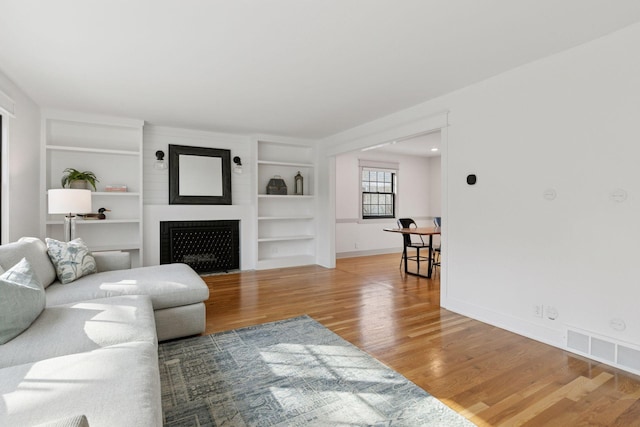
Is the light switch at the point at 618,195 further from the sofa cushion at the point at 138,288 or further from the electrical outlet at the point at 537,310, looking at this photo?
the sofa cushion at the point at 138,288

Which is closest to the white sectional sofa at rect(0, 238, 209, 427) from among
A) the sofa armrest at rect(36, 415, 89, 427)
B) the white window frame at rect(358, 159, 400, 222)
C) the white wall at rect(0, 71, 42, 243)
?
the sofa armrest at rect(36, 415, 89, 427)

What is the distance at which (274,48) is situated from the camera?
2.63 meters

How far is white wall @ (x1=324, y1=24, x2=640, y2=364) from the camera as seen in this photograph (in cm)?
236

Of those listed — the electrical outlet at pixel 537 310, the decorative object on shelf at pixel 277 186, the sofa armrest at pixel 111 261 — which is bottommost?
the electrical outlet at pixel 537 310

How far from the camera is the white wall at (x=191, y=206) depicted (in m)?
5.11

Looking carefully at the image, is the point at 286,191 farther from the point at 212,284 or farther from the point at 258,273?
the point at 212,284

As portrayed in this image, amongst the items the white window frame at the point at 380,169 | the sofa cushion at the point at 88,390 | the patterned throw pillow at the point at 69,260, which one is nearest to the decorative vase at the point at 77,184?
the patterned throw pillow at the point at 69,260

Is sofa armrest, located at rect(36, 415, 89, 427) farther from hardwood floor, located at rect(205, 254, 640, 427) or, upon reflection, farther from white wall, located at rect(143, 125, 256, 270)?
white wall, located at rect(143, 125, 256, 270)

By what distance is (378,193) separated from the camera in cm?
802

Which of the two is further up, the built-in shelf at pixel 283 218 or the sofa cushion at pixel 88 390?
the built-in shelf at pixel 283 218

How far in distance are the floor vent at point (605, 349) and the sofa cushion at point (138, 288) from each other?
10.2 ft

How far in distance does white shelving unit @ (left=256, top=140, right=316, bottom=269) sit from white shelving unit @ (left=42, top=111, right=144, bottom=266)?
6.52ft

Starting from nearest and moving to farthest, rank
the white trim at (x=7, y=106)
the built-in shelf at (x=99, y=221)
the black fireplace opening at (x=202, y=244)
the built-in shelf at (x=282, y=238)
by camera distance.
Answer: the white trim at (x=7, y=106)
the built-in shelf at (x=99, y=221)
the black fireplace opening at (x=202, y=244)
the built-in shelf at (x=282, y=238)

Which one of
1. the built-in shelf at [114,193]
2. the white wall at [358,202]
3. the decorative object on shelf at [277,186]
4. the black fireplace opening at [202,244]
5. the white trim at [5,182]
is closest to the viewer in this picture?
the white trim at [5,182]
